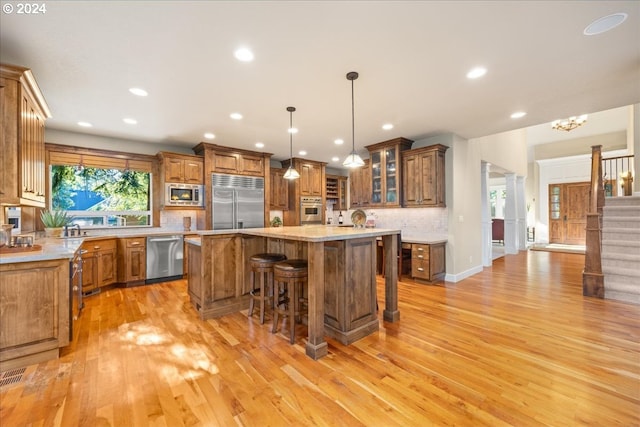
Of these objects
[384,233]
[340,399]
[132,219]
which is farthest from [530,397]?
[132,219]

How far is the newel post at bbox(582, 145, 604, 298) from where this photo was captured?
12.7ft

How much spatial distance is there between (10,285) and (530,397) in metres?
4.05

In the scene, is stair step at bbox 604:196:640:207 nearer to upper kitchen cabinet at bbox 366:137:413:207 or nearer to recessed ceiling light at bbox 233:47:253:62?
upper kitchen cabinet at bbox 366:137:413:207

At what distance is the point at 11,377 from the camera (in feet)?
6.72

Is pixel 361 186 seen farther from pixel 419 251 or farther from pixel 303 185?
pixel 419 251

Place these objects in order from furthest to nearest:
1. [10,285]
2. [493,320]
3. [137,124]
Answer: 1. [137,124]
2. [493,320]
3. [10,285]

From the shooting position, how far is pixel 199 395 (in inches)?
72.4

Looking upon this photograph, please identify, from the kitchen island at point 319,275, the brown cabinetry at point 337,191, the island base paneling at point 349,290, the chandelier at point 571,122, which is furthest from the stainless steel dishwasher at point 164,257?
the chandelier at point 571,122

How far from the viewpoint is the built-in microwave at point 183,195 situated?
16.5 feet

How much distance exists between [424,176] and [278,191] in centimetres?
360

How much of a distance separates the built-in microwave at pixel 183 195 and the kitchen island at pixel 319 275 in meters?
1.97

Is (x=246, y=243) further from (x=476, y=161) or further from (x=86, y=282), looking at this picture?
(x=476, y=161)

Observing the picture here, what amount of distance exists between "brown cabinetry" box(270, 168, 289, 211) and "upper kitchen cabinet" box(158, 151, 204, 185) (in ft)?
6.02

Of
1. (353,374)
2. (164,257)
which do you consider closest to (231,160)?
(164,257)
